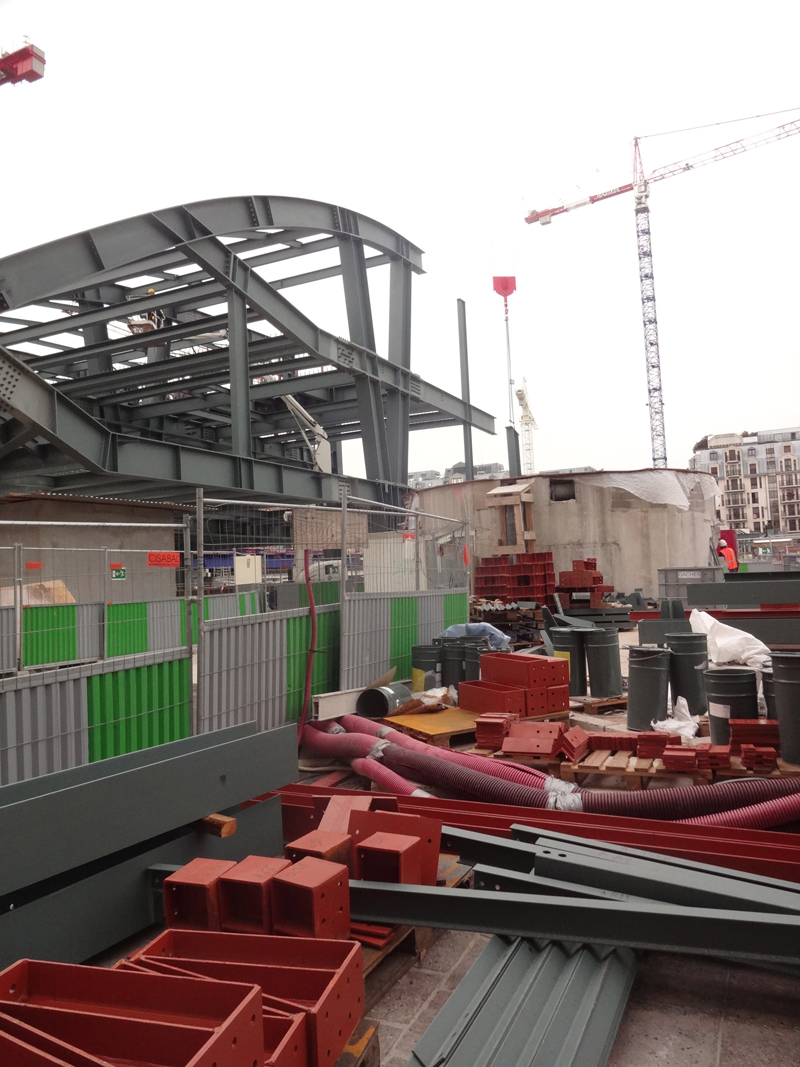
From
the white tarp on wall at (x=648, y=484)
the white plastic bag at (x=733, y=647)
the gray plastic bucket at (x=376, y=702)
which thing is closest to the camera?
the white plastic bag at (x=733, y=647)

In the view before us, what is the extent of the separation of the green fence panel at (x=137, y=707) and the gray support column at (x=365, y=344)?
1309cm

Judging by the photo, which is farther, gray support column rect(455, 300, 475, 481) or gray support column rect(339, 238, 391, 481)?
gray support column rect(455, 300, 475, 481)

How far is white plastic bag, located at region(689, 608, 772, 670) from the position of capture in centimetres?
811

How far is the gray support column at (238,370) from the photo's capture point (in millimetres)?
15258

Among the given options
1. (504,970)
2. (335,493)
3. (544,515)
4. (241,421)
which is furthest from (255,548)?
(544,515)

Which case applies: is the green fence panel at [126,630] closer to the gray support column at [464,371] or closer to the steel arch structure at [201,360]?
the steel arch structure at [201,360]

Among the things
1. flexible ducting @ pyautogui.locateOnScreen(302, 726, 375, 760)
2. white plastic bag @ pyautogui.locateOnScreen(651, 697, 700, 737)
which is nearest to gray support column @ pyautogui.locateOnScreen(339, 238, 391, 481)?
white plastic bag @ pyautogui.locateOnScreen(651, 697, 700, 737)

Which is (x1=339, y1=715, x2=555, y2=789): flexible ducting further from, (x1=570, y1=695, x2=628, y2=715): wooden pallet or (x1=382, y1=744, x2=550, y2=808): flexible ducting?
(x1=570, y1=695, x2=628, y2=715): wooden pallet

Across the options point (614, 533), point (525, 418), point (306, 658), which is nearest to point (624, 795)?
point (306, 658)

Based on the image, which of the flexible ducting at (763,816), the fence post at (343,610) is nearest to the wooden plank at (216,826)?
the flexible ducting at (763,816)

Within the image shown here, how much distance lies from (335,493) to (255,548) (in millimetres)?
9519

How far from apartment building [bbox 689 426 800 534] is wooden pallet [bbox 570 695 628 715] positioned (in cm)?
12276

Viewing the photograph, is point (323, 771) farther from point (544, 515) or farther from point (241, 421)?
point (544, 515)

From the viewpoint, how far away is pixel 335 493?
18.0 meters
